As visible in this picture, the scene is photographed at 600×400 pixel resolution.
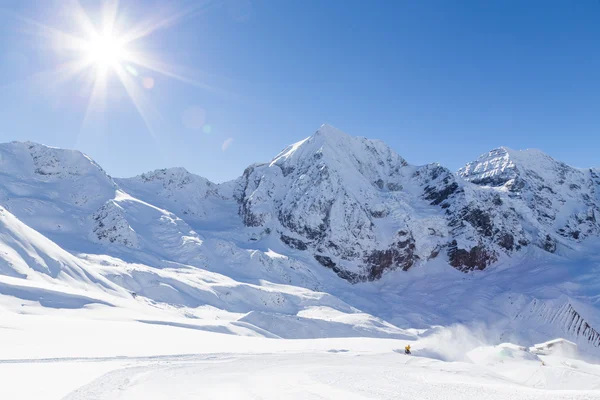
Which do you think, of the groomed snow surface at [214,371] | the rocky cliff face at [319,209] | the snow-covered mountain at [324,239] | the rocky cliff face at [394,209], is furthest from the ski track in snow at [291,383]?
the rocky cliff face at [394,209]

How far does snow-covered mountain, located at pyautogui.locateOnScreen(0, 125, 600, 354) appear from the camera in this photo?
55.2 m

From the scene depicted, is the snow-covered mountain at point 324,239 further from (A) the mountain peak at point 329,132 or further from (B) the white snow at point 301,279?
(A) the mountain peak at point 329,132

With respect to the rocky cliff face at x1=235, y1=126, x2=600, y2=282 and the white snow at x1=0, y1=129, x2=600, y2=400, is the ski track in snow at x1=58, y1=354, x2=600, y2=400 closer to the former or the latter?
the white snow at x1=0, y1=129, x2=600, y2=400

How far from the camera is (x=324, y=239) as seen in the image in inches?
3615

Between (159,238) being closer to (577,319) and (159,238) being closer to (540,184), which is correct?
A: (577,319)

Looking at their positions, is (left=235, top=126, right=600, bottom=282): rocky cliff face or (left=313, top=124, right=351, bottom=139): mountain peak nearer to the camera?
(left=235, top=126, right=600, bottom=282): rocky cliff face

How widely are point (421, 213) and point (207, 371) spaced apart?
9403 cm

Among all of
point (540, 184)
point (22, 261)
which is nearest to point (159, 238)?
point (22, 261)

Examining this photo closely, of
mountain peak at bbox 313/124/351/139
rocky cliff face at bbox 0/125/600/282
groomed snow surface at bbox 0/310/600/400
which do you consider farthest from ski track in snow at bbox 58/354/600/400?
mountain peak at bbox 313/124/351/139

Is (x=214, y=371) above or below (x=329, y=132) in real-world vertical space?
below

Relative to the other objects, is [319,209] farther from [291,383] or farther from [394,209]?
[291,383]

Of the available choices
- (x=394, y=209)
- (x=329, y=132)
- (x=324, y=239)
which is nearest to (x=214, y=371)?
(x=324, y=239)

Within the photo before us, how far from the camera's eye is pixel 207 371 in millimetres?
14672

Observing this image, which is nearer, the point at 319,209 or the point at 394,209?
the point at 319,209
